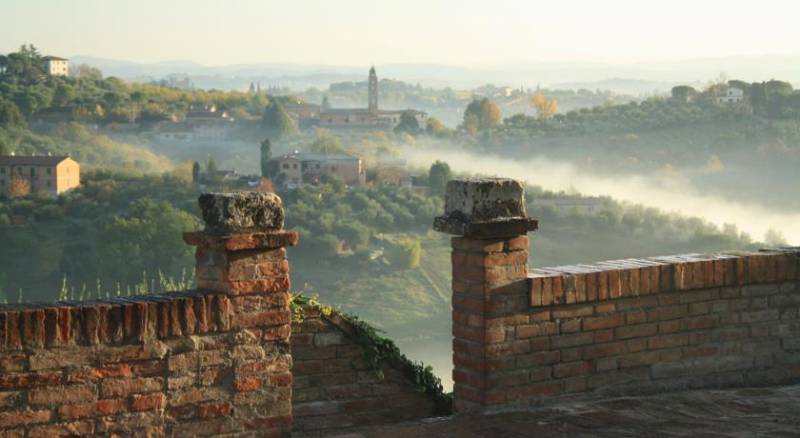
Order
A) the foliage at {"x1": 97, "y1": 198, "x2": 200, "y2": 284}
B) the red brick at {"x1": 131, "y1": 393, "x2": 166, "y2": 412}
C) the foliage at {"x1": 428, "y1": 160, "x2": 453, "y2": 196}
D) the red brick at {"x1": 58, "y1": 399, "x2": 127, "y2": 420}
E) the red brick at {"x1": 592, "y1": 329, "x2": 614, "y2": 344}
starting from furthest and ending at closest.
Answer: the foliage at {"x1": 428, "y1": 160, "x2": 453, "y2": 196} → the foliage at {"x1": 97, "y1": 198, "x2": 200, "y2": 284} → the red brick at {"x1": 592, "y1": 329, "x2": 614, "y2": 344} → the red brick at {"x1": 131, "y1": 393, "x2": 166, "y2": 412} → the red brick at {"x1": 58, "y1": 399, "x2": 127, "y2": 420}

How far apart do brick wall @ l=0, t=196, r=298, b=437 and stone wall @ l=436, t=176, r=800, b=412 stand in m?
0.87

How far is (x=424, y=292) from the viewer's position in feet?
286

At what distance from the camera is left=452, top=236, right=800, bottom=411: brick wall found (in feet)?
15.1

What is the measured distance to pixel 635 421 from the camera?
176 inches

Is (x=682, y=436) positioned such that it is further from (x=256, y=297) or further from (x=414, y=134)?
(x=414, y=134)

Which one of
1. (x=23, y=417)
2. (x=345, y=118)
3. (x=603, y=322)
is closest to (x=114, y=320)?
(x=23, y=417)

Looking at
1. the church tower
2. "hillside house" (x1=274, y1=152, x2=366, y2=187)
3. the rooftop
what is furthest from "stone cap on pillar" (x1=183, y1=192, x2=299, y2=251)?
the church tower

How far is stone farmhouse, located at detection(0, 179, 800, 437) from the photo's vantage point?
3.61 m

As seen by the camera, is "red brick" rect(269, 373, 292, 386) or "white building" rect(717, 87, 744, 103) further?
"white building" rect(717, 87, 744, 103)

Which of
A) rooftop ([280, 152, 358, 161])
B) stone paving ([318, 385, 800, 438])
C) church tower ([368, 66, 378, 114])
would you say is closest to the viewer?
stone paving ([318, 385, 800, 438])

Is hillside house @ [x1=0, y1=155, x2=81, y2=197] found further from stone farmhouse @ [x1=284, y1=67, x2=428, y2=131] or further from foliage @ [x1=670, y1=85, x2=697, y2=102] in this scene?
foliage @ [x1=670, y1=85, x2=697, y2=102]

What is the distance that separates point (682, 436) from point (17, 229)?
84885mm

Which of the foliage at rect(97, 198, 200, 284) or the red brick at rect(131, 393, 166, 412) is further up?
the red brick at rect(131, 393, 166, 412)

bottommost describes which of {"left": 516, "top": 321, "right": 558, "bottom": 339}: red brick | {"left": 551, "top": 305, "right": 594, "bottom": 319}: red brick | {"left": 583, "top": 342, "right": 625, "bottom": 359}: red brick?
{"left": 583, "top": 342, "right": 625, "bottom": 359}: red brick
